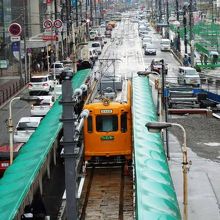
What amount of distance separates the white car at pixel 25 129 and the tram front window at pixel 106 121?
777 cm

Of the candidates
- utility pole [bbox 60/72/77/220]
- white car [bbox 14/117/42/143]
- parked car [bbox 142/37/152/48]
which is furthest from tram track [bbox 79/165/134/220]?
parked car [bbox 142/37/152/48]

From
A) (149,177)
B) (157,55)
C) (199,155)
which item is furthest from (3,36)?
(149,177)

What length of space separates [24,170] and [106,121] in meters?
4.94

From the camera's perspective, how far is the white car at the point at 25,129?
2905 centimetres

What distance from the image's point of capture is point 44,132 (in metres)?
22.9

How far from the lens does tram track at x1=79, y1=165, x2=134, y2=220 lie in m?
17.7

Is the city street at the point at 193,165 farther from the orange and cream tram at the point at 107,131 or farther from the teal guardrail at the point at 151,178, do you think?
the orange and cream tram at the point at 107,131

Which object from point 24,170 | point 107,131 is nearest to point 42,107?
point 107,131

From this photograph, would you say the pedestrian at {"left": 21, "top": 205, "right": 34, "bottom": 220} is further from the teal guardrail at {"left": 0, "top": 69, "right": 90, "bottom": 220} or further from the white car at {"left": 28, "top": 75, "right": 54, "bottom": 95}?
the white car at {"left": 28, "top": 75, "right": 54, "bottom": 95}

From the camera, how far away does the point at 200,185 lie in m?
22.0

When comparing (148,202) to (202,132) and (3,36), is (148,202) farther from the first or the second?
(3,36)

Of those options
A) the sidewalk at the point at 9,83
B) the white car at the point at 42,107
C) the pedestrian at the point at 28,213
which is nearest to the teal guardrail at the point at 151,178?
the pedestrian at the point at 28,213

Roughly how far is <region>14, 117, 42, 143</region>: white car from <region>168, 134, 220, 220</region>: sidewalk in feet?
20.6

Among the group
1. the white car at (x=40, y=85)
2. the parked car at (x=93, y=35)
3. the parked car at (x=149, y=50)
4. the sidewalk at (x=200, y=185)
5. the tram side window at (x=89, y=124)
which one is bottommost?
the sidewalk at (x=200, y=185)
